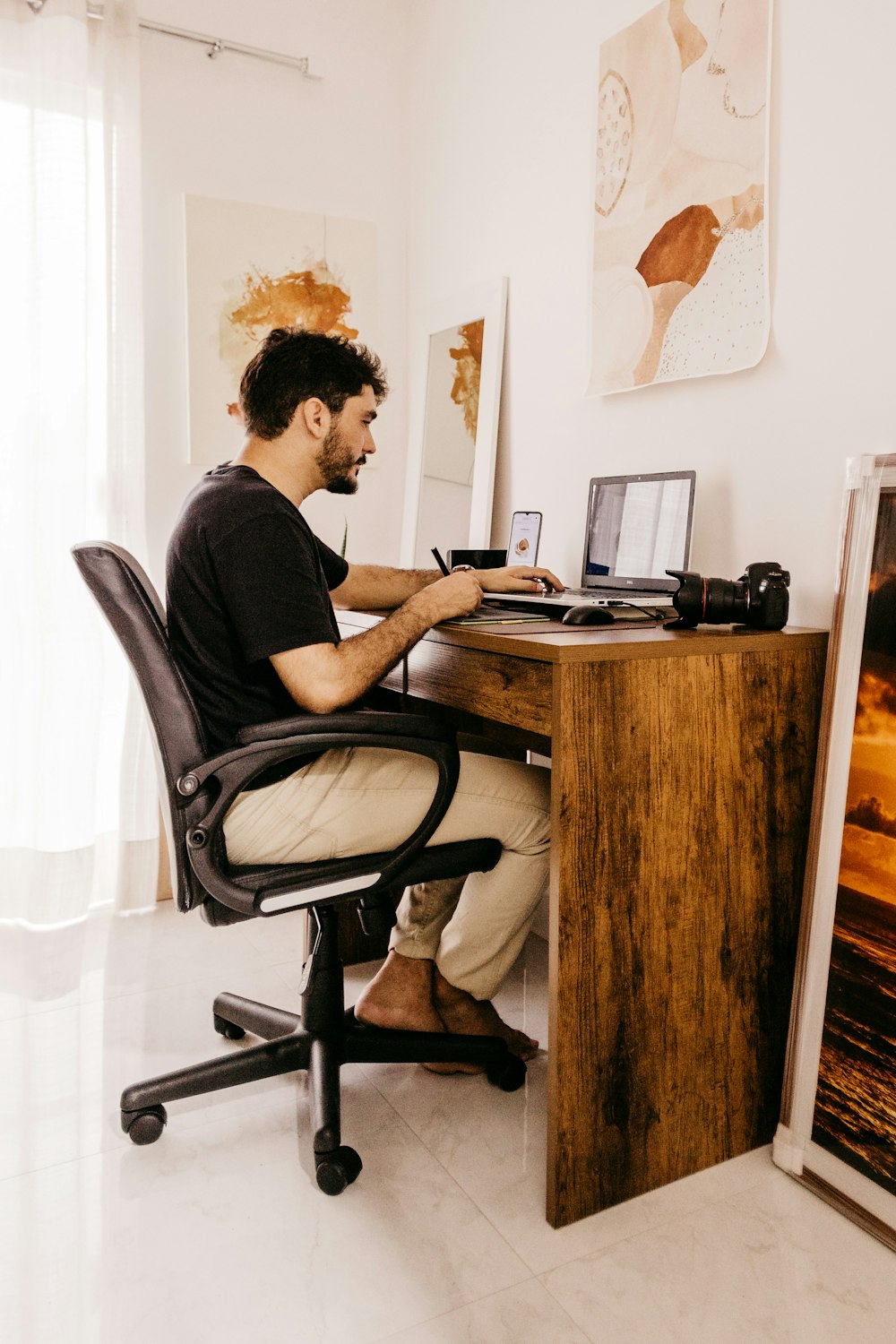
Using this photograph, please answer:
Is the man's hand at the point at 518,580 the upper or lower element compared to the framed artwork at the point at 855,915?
upper

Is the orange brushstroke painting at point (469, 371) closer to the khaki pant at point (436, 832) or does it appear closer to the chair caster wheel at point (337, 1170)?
Result: the khaki pant at point (436, 832)

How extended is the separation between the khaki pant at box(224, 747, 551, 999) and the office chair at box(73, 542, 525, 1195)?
0.09 ft

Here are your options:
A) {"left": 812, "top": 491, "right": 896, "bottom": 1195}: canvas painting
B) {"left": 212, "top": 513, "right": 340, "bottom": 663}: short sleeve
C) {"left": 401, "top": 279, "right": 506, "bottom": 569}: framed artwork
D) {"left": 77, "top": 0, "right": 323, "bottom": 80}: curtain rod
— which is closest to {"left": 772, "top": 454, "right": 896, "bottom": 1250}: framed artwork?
{"left": 812, "top": 491, "right": 896, "bottom": 1195}: canvas painting

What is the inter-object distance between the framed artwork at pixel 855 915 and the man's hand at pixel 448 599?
594 millimetres

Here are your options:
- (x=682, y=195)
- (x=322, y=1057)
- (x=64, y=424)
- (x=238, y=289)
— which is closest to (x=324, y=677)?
(x=322, y=1057)

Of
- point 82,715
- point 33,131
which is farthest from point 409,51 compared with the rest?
point 82,715

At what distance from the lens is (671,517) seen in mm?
1954

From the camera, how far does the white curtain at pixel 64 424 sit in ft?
8.16

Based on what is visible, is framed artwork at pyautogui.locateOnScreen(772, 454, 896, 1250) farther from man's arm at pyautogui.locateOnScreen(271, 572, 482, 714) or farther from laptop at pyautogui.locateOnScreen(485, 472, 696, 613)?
man's arm at pyautogui.locateOnScreen(271, 572, 482, 714)

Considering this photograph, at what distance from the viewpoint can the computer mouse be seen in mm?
1610

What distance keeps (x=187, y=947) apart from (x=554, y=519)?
55.9 inches

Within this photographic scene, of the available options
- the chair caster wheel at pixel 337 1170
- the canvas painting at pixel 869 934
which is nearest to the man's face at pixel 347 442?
the canvas painting at pixel 869 934

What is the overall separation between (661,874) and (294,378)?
1061 millimetres

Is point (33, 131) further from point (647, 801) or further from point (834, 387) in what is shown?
point (647, 801)
